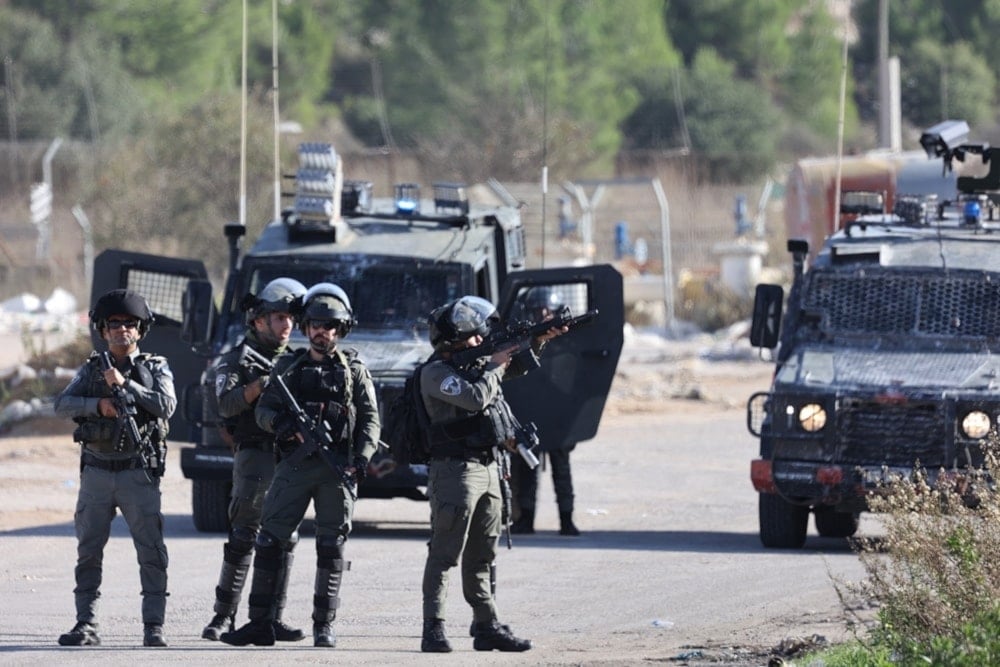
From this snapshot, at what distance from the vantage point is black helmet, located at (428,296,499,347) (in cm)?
919

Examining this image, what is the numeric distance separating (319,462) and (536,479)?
476 cm

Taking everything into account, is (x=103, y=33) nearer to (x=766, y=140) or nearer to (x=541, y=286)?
(x=766, y=140)

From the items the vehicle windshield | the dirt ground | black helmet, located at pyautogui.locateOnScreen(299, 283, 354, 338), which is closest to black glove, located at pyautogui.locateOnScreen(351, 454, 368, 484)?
black helmet, located at pyautogui.locateOnScreen(299, 283, 354, 338)

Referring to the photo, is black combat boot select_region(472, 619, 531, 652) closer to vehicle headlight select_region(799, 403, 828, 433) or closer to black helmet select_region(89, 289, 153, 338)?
black helmet select_region(89, 289, 153, 338)

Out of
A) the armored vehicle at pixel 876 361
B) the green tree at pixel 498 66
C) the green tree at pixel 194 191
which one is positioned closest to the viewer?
the armored vehicle at pixel 876 361

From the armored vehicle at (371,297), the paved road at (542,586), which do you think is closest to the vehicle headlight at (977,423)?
the paved road at (542,586)

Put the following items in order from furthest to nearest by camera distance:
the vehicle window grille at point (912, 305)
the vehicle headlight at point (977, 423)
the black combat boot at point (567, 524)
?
the black combat boot at point (567, 524)
the vehicle window grille at point (912, 305)
the vehicle headlight at point (977, 423)

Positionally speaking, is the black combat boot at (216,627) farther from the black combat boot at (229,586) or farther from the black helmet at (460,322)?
the black helmet at (460,322)

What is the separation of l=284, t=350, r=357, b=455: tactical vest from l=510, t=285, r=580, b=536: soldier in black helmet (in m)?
4.43

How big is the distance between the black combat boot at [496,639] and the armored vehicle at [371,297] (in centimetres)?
362

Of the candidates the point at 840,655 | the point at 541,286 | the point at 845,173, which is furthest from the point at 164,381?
the point at 845,173

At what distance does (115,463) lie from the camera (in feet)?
30.0

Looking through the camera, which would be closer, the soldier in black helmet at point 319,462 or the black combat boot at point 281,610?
the soldier in black helmet at point 319,462

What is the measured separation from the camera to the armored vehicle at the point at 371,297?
13203 millimetres
